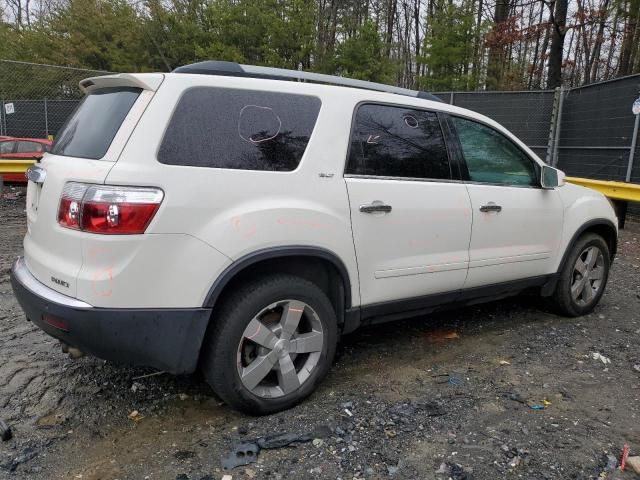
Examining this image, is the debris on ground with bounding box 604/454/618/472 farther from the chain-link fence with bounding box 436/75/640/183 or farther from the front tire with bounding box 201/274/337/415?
the chain-link fence with bounding box 436/75/640/183

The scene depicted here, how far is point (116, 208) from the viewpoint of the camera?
234cm

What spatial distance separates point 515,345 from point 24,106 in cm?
1623

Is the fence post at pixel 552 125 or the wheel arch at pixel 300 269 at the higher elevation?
the fence post at pixel 552 125

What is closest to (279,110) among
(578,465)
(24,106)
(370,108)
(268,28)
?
(370,108)

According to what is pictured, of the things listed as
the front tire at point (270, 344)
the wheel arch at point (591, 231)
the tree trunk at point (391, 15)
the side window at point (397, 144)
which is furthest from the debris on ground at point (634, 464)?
the tree trunk at point (391, 15)

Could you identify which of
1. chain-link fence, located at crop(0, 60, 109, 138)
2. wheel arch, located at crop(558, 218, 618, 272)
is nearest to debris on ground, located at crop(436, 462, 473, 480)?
wheel arch, located at crop(558, 218, 618, 272)

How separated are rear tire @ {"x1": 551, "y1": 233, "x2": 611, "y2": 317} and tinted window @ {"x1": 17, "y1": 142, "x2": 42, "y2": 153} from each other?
12.5 metres

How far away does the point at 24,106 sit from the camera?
15.6m

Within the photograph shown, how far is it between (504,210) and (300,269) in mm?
1736

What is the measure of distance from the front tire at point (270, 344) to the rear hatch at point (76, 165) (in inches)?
29.8

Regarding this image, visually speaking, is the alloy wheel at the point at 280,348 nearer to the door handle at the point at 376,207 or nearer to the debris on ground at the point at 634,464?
the door handle at the point at 376,207

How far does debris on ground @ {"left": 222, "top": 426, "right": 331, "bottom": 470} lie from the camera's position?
98.3 inches

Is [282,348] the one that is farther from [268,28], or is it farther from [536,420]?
[268,28]

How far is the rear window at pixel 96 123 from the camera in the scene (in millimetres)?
2572
